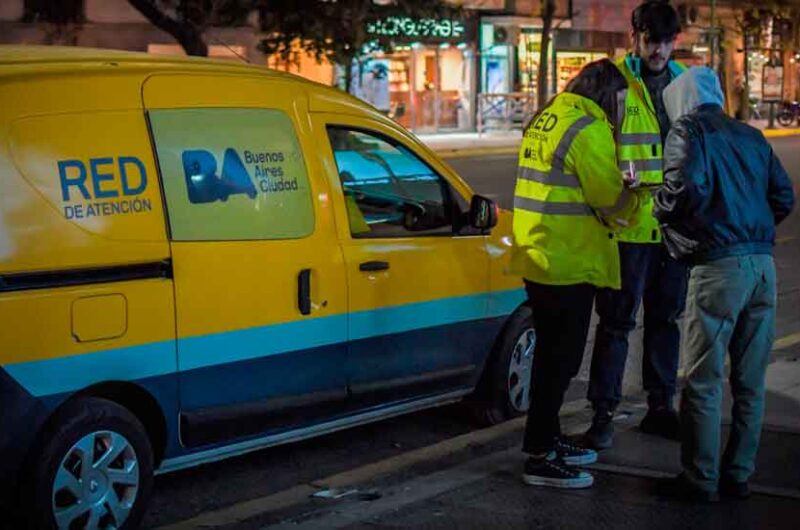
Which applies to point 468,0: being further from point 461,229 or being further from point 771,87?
point 461,229

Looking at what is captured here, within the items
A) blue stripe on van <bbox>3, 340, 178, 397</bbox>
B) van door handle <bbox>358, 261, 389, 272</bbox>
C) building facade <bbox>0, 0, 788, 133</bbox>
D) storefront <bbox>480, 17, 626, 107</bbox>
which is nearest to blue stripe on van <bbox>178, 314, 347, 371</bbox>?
blue stripe on van <bbox>3, 340, 178, 397</bbox>

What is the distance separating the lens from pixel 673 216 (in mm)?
5199

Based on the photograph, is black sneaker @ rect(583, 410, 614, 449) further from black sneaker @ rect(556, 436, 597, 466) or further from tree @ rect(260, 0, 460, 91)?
tree @ rect(260, 0, 460, 91)

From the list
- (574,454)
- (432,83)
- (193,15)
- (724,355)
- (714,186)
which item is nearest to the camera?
(714,186)

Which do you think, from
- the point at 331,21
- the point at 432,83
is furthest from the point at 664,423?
the point at 432,83

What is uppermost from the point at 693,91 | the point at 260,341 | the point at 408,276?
the point at 693,91

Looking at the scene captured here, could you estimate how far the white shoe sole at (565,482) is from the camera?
5641mm

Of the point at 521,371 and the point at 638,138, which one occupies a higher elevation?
the point at 638,138

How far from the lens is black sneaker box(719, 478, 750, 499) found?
5438 mm

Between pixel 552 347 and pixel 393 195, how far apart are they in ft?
5.41

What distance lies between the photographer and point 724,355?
17.2 ft

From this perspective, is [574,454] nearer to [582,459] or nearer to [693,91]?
[582,459]

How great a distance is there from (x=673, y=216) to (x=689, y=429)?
2.96 feet

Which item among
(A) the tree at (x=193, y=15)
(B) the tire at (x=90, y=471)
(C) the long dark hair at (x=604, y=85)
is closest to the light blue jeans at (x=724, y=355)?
(C) the long dark hair at (x=604, y=85)
